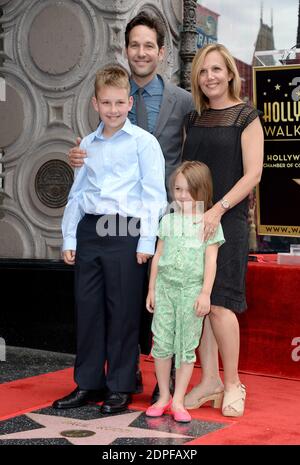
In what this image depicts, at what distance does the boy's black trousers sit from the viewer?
3.73 metres

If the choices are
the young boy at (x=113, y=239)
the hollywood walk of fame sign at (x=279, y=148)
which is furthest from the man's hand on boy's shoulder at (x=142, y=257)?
the hollywood walk of fame sign at (x=279, y=148)

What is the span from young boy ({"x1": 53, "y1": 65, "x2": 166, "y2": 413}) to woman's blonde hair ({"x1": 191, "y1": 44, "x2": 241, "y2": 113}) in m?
0.30

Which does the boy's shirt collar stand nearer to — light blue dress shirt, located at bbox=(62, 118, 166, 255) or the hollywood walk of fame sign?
light blue dress shirt, located at bbox=(62, 118, 166, 255)

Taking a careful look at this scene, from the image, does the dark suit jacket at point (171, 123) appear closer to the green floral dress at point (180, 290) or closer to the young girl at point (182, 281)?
the young girl at point (182, 281)

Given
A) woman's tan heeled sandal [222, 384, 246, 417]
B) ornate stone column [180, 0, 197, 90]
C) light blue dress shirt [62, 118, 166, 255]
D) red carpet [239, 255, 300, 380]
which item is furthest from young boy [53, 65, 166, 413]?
ornate stone column [180, 0, 197, 90]

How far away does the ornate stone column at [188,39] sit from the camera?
20.0ft

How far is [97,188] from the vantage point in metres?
3.73

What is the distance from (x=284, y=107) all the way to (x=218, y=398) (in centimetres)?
168

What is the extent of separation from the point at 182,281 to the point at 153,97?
96 cm

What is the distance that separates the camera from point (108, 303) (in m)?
3.78

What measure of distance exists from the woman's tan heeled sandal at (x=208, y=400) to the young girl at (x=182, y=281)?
204mm

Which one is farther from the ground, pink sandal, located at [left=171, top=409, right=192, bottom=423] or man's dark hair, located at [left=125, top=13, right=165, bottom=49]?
man's dark hair, located at [left=125, top=13, right=165, bottom=49]
